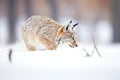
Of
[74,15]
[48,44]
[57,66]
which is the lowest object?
[57,66]

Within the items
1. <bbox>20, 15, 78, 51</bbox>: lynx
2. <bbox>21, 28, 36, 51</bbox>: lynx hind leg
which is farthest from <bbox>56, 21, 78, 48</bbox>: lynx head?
<bbox>21, 28, 36, 51</bbox>: lynx hind leg

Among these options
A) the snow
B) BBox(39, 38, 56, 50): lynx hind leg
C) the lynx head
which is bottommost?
the snow

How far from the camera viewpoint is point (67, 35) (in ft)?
4.87

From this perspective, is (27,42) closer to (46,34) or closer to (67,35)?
(46,34)

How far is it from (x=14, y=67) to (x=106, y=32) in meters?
0.55

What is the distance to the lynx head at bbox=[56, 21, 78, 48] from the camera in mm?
1480

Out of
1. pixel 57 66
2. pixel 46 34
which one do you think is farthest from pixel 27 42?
pixel 57 66

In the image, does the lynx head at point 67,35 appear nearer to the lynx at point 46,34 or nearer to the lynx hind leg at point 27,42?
the lynx at point 46,34

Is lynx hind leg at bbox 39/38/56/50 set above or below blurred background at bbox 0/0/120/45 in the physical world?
below

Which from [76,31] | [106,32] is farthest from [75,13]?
[106,32]

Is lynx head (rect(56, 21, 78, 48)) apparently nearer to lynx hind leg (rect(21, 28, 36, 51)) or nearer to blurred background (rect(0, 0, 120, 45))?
blurred background (rect(0, 0, 120, 45))

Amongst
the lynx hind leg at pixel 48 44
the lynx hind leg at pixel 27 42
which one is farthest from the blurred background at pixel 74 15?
the lynx hind leg at pixel 48 44

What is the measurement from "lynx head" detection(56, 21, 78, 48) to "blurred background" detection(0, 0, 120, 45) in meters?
0.03

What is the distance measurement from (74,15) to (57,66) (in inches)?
11.9
